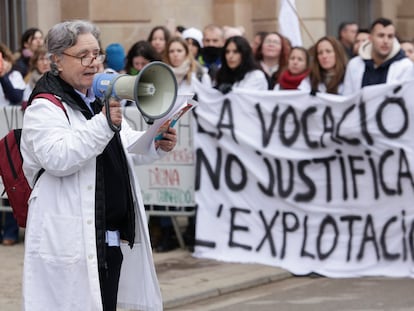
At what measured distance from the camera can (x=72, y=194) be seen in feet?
16.0

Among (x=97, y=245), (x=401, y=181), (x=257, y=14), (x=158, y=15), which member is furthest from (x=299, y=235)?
(x=257, y=14)

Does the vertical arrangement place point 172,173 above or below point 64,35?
below

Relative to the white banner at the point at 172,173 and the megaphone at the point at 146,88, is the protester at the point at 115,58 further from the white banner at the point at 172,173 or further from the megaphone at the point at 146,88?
the megaphone at the point at 146,88

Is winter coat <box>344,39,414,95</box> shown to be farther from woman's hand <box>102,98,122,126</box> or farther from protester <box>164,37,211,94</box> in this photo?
woman's hand <box>102,98,122,126</box>

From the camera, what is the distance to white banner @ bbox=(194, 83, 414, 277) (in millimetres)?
9047

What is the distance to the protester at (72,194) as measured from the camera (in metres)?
4.82

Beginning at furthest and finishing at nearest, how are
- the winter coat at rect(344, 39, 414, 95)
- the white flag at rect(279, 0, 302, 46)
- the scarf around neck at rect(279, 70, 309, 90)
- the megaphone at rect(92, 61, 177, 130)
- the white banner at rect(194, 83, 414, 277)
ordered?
the white flag at rect(279, 0, 302, 46), the scarf around neck at rect(279, 70, 309, 90), the winter coat at rect(344, 39, 414, 95), the white banner at rect(194, 83, 414, 277), the megaphone at rect(92, 61, 177, 130)

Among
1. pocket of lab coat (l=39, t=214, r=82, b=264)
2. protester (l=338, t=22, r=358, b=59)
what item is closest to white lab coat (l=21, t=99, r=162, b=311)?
pocket of lab coat (l=39, t=214, r=82, b=264)

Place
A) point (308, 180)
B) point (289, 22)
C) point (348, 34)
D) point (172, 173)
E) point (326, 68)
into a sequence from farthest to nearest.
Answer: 1. point (348, 34)
2. point (289, 22)
3. point (172, 173)
4. point (326, 68)
5. point (308, 180)

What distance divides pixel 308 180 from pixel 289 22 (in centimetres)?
353

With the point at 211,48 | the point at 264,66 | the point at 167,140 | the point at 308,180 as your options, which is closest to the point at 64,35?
the point at 167,140

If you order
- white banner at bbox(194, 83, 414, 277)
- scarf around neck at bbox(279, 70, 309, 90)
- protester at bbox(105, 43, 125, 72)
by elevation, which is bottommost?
white banner at bbox(194, 83, 414, 277)

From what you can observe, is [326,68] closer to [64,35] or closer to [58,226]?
[64,35]

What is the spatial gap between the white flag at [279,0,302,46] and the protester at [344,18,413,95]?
2.77 metres
